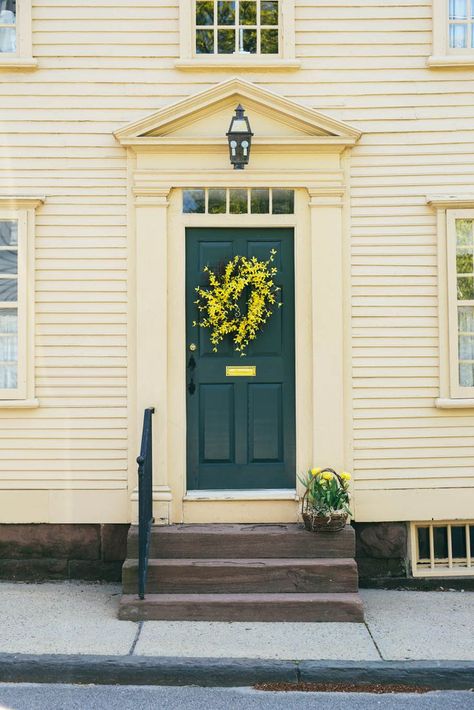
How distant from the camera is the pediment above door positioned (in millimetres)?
6762

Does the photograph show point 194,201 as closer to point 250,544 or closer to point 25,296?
point 25,296

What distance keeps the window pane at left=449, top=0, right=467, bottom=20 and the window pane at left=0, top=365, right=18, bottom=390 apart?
487 cm

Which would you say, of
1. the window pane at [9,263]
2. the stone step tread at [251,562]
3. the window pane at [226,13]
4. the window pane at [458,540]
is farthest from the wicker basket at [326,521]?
the window pane at [226,13]

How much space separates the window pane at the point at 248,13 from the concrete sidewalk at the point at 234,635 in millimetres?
4999

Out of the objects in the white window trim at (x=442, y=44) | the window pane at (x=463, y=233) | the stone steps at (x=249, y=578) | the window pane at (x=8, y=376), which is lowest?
the stone steps at (x=249, y=578)

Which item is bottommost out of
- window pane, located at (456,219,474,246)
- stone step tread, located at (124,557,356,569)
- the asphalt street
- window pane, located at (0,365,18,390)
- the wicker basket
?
the asphalt street

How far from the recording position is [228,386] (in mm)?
6895

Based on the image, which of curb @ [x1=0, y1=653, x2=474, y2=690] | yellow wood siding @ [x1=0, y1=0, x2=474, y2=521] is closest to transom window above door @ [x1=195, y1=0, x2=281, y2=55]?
yellow wood siding @ [x1=0, y1=0, x2=474, y2=521]

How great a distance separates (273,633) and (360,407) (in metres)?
2.08

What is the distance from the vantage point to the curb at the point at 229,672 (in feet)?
16.7

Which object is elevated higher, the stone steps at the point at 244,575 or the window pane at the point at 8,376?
the window pane at the point at 8,376

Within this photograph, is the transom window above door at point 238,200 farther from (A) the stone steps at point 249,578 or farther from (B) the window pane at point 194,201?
(A) the stone steps at point 249,578

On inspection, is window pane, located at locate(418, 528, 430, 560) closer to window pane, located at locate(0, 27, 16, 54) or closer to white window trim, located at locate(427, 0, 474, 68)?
white window trim, located at locate(427, 0, 474, 68)

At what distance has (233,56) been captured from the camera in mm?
6969
